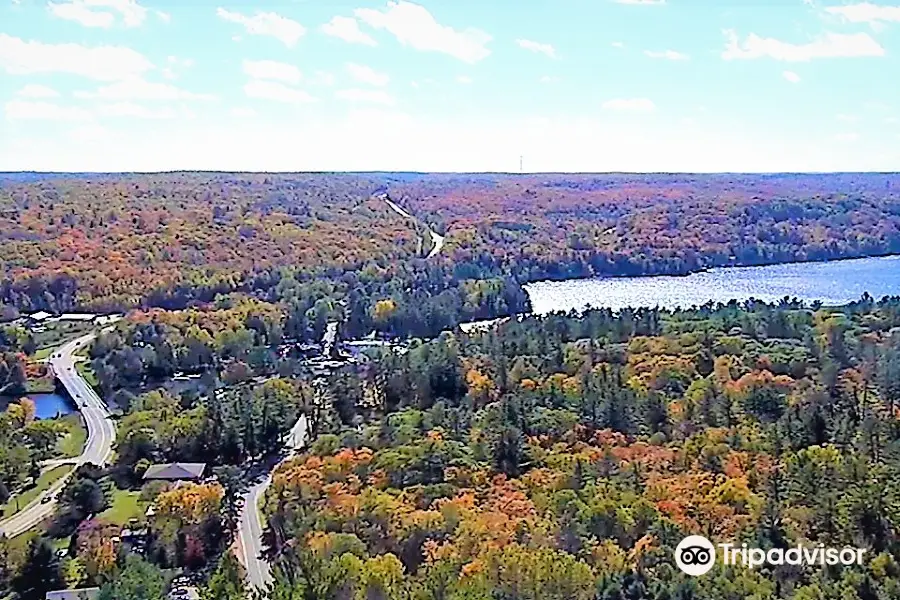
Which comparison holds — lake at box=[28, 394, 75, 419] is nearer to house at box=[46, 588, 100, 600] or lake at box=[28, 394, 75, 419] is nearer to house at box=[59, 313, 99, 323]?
house at box=[59, 313, 99, 323]

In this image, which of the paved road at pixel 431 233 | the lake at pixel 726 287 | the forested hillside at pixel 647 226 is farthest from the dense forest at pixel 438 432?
the forested hillside at pixel 647 226

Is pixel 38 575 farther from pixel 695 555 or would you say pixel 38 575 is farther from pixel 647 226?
pixel 647 226

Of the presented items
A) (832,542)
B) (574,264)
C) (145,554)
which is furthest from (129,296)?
(832,542)

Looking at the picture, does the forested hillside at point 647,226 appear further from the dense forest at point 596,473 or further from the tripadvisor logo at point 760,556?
the tripadvisor logo at point 760,556

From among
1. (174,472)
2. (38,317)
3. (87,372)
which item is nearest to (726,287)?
(87,372)

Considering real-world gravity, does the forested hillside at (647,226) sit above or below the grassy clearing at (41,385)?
above

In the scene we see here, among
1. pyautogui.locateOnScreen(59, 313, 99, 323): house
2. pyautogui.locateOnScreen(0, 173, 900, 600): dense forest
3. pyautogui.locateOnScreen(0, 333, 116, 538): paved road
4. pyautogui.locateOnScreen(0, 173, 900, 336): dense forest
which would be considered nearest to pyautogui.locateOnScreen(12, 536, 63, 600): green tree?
pyautogui.locateOnScreen(0, 173, 900, 600): dense forest

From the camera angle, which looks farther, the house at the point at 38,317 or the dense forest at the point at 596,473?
the house at the point at 38,317

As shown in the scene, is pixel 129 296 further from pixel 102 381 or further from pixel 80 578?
pixel 80 578
